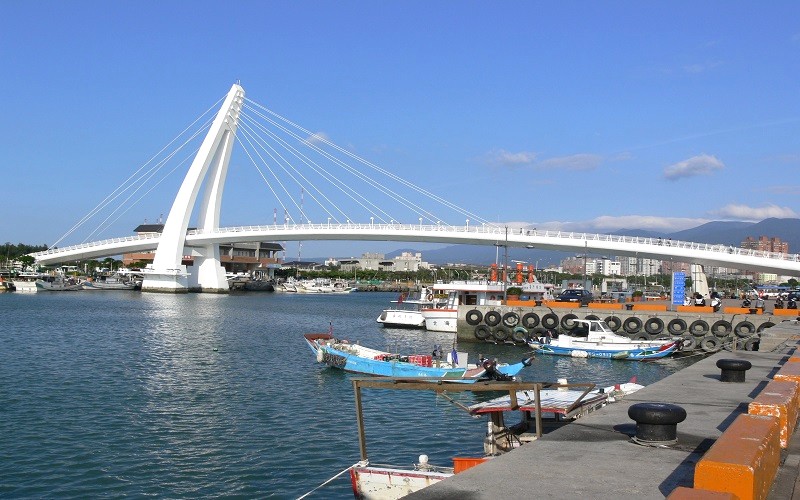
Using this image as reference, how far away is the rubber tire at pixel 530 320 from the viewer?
3422cm

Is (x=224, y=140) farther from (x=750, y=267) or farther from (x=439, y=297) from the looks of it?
(x=750, y=267)

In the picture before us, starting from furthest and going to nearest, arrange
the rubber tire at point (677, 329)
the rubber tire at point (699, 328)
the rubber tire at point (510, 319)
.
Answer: the rubber tire at point (510, 319) < the rubber tire at point (677, 329) < the rubber tire at point (699, 328)

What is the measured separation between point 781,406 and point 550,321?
1095 inches

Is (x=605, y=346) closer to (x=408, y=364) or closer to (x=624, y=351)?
(x=624, y=351)

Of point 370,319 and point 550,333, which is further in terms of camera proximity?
point 370,319

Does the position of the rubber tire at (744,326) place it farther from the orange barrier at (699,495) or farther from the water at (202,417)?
the orange barrier at (699,495)

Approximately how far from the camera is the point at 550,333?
32.5 m

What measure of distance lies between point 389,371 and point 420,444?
24.2 ft

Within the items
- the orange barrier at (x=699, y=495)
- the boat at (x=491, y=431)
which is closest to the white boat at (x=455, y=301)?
the boat at (x=491, y=431)

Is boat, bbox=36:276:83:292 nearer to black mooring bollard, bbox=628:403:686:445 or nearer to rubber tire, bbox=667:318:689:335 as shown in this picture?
rubber tire, bbox=667:318:689:335

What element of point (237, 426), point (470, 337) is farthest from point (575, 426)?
point (470, 337)

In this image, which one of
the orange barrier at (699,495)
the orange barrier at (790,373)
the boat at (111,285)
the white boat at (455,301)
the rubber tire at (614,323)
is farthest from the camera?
the boat at (111,285)

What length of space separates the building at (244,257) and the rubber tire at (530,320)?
76455 mm

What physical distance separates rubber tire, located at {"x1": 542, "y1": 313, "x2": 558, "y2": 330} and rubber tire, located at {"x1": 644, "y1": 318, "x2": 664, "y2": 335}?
12.9 feet
